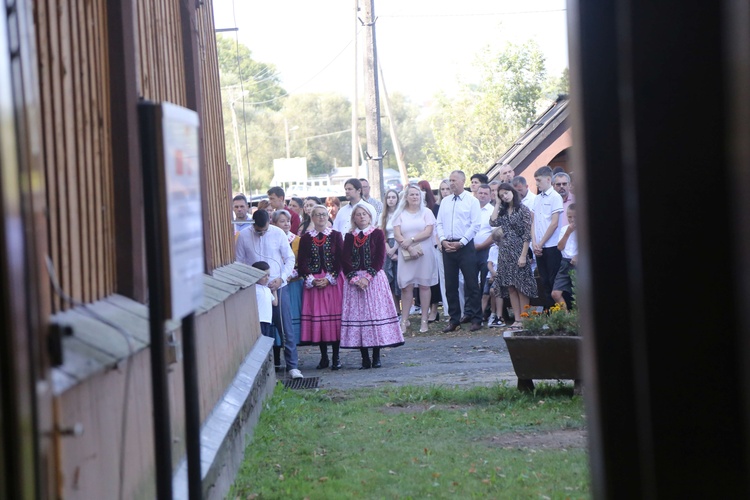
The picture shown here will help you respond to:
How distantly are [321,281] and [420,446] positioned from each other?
505 cm

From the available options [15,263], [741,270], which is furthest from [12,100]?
[741,270]

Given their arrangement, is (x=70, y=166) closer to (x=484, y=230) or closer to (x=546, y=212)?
(x=546, y=212)

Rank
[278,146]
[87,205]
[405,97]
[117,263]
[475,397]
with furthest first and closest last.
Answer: [405,97], [278,146], [475,397], [117,263], [87,205]

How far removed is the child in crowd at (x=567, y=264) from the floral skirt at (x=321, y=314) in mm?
2508

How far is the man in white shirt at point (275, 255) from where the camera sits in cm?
1148

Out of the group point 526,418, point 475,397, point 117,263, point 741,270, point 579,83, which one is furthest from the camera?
point 475,397

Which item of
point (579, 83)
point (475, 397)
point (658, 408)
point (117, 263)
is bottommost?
point (475, 397)

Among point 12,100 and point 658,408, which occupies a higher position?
point 12,100

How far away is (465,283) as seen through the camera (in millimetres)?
14531

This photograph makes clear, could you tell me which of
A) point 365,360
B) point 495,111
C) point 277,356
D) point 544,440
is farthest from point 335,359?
point 495,111

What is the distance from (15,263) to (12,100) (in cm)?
38

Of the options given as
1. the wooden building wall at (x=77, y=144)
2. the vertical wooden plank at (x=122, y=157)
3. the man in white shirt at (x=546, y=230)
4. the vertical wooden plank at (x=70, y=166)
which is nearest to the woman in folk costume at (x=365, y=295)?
the man in white shirt at (x=546, y=230)

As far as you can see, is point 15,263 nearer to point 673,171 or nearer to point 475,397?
point 673,171

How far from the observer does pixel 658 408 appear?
204 centimetres
